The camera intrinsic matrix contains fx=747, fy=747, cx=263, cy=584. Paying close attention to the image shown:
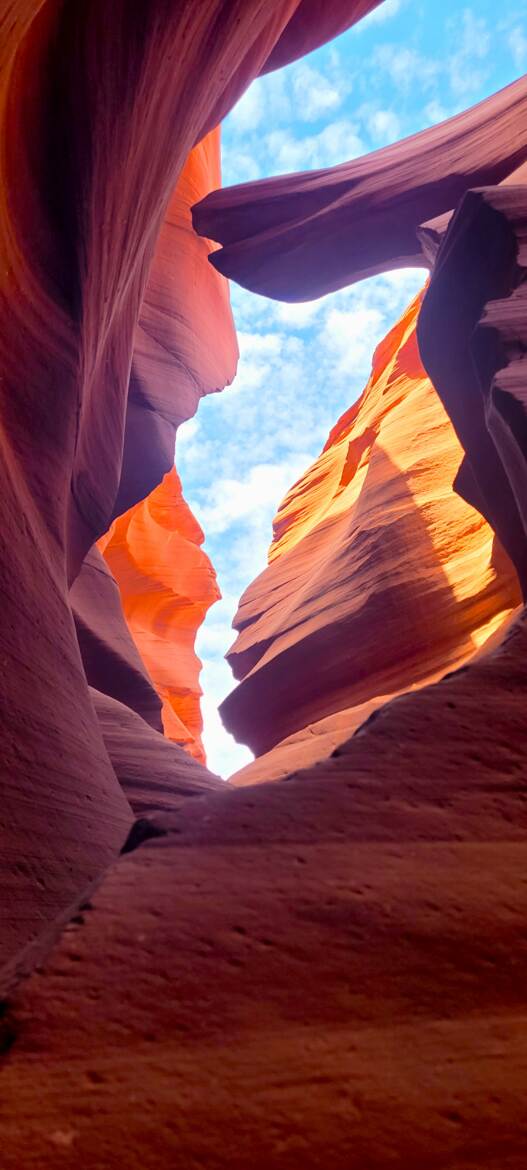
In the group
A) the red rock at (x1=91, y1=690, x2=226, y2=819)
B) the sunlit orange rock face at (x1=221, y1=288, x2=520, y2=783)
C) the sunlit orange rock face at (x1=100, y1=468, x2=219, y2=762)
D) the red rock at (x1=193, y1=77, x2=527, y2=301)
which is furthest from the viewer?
the sunlit orange rock face at (x1=100, y1=468, x2=219, y2=762)

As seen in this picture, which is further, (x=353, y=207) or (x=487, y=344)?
(x=353, y=207)

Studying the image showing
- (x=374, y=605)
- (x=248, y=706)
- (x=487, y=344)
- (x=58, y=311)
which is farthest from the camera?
(x=248, y=706)

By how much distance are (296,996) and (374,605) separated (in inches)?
266

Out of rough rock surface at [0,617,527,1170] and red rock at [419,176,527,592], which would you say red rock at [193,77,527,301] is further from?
rough rock surface at [0,617,527,1170]

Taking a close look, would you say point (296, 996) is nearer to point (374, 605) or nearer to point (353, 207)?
point (374, 605)

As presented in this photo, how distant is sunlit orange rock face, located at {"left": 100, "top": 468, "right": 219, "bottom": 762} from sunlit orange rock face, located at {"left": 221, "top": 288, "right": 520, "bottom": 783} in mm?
5792

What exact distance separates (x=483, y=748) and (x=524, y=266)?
286cm

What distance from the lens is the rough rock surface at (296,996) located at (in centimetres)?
124

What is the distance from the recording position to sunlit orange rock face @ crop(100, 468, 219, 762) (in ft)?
54.4

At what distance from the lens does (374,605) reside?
8039 millimetres

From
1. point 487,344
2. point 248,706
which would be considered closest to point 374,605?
point 248,706

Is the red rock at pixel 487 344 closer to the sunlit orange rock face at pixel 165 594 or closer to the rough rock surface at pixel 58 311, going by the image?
the rough rock surface at pixel 58 311

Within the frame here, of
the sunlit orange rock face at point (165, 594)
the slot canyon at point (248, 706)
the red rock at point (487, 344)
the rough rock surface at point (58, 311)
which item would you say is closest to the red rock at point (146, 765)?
the slot canyon at point (248, 706)

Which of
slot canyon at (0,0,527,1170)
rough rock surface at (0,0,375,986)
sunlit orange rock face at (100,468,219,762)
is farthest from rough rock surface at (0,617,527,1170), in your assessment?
Answer: sunlit orange rock face at (100,468,219,762)
